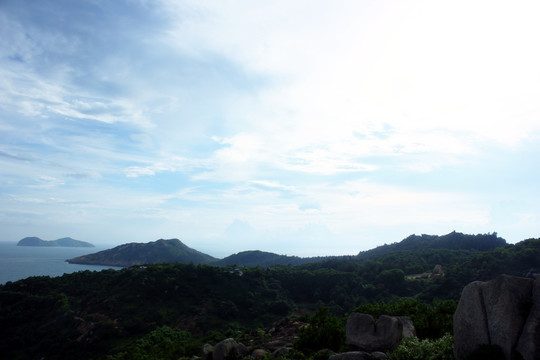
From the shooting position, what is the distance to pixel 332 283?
255ft

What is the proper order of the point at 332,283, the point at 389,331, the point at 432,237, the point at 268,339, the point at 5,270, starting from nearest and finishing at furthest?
the point at 389,331
the point at 268,339
the point at 332,283
the point at 432,237
the point at 5,270

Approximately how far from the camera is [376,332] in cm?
1767

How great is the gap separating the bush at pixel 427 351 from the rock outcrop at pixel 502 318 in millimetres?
661

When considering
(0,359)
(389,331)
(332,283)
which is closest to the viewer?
(389,331)

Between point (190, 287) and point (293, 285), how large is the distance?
27.7m

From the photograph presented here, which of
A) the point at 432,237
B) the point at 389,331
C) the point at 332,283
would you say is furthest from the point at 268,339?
the point at 432,237

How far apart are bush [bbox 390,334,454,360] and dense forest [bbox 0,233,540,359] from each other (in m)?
21.9

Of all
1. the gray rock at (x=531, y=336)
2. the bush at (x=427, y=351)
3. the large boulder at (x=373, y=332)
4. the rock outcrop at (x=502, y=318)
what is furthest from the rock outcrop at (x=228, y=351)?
the gray rock at (x=531, y=336)

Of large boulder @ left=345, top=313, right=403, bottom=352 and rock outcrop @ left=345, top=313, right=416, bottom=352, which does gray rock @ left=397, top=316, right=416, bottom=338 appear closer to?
rock outcrop @ left=345, top=313, right=416, bottom=352

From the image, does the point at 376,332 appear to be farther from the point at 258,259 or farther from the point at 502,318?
the point at 258,259

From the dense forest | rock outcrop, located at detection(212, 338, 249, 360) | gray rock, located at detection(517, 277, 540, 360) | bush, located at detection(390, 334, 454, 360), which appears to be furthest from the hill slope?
gray rock, located at detection(517, 277, 540, 360)

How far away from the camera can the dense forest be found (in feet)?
155

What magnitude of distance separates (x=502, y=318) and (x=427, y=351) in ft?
13.3

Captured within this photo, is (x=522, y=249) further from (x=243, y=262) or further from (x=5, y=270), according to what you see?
(x=5, y=270)
